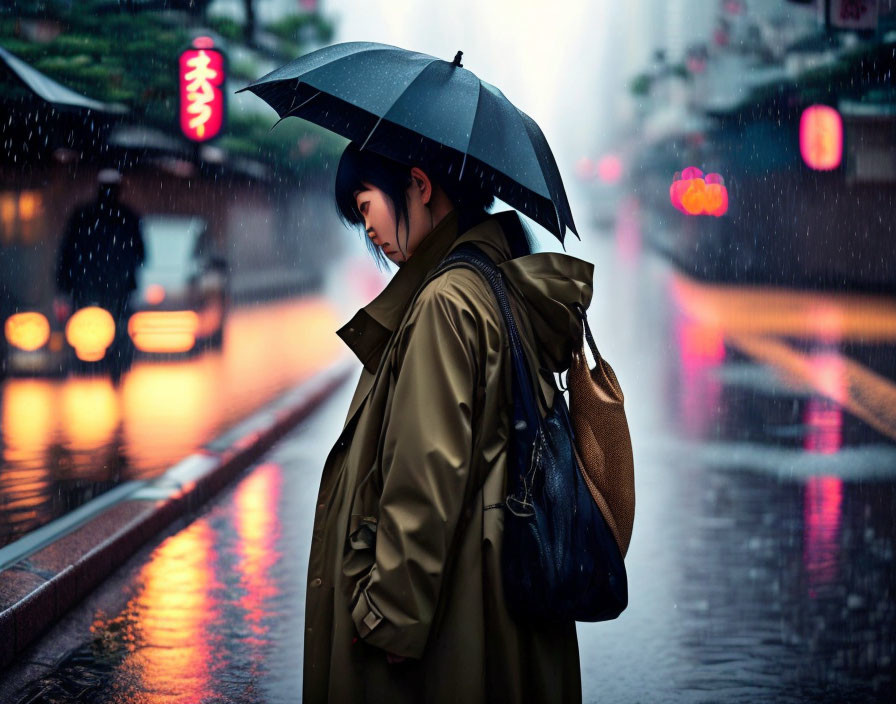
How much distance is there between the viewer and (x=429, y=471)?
7.16ft

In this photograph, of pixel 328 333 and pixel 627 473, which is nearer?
pixel 627 473

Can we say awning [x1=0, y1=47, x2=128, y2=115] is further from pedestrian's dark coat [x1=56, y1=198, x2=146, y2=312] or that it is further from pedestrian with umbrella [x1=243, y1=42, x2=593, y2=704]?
pedestrian with umbrella [x1=243, y1=42, x2=593, y2=704]

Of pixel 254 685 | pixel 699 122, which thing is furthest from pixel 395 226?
pixel 699 122

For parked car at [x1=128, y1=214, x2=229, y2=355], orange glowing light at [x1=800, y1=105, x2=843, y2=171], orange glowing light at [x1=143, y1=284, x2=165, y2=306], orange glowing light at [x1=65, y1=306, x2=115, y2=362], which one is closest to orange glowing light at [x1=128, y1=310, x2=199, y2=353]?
parked car at [x1=128, y1=214, x2=229, y2=355]

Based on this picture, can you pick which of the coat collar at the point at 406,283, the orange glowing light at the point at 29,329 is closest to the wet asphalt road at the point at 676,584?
the coat collar at the point at 406,283

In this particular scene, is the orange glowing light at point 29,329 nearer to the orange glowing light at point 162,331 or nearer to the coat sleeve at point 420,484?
the orange glowing light at point 162,331

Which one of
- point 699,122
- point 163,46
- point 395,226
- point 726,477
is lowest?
point 726,477

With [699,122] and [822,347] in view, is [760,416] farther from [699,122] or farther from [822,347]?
[699,122]

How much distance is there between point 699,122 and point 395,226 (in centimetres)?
4006

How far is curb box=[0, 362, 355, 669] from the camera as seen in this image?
463cm

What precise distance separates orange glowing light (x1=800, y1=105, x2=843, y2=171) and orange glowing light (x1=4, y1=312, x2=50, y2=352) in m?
17.0

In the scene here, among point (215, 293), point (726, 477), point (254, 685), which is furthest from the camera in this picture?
point (215, 293)

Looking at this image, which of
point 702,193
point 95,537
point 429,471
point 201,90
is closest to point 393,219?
point 429,471

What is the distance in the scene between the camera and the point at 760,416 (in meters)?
10.5
